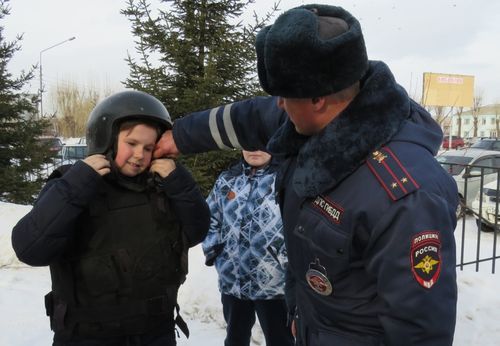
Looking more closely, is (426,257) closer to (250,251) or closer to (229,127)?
(229,127)

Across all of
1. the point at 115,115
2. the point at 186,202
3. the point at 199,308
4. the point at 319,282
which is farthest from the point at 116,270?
the point at 199,308

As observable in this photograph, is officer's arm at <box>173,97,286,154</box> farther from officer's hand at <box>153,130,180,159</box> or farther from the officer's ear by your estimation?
the officer's ear

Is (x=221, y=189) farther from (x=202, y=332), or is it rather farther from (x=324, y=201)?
(x=324, y=201)

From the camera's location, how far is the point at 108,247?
206 centimetres

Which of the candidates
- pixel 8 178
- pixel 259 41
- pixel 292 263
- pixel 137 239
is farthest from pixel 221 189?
pixel 8 178

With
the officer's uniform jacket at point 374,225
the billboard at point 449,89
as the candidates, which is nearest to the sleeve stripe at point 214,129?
the officer's uniform jacket at point 374,225

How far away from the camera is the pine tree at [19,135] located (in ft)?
30.1

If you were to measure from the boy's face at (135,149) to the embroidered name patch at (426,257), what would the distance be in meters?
1.39

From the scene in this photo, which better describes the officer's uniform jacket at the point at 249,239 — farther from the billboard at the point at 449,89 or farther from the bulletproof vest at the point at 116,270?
the billboard at the point at 449,89

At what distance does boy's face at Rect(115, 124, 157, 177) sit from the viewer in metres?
2.14

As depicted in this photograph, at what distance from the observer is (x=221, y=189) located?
11.0ft

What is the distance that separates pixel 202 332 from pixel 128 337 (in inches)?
83.8

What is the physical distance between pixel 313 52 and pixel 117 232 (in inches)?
51.5

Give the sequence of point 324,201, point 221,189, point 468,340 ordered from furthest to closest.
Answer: point 468,340
point 221,189
point 324,201
